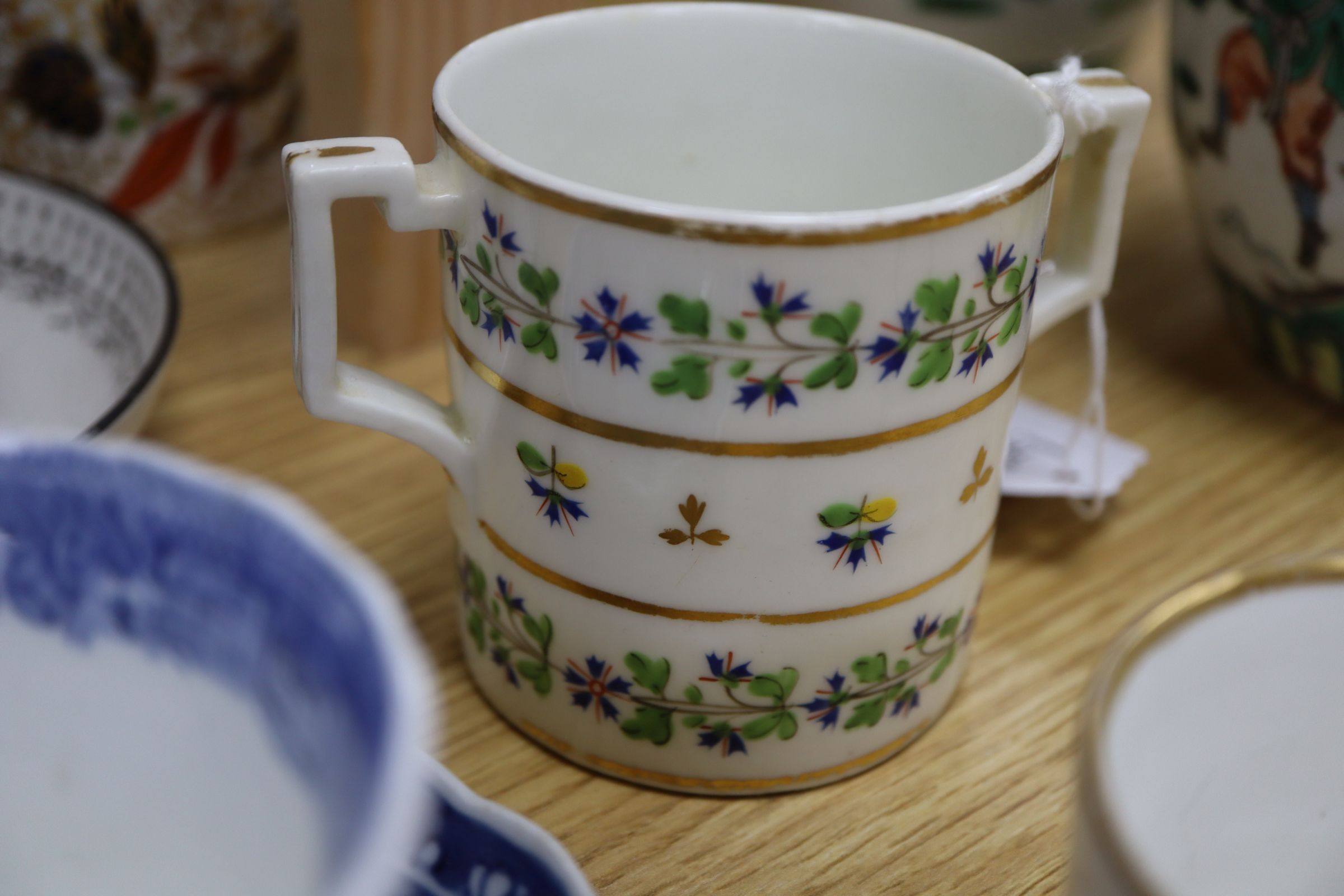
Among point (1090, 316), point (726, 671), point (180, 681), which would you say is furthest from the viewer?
point (1090, 316)

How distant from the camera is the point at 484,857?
25cm

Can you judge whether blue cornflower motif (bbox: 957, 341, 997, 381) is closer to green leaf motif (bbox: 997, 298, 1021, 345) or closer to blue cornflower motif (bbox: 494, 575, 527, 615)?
green leaf motif (bbox: 997, 298, 1021, 345)

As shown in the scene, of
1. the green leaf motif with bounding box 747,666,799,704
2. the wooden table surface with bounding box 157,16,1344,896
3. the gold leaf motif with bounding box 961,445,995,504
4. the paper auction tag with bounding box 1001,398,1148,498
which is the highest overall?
the gold leaf motif with bounding box 961,445,995,504

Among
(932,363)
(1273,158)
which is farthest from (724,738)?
(1273,158)

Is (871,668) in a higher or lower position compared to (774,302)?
lower

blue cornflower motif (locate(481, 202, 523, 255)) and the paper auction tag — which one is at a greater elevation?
blue cornflower motif (locate(481, 202, 523, 255))

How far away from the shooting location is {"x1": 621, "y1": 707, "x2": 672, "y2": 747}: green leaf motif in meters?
0.32

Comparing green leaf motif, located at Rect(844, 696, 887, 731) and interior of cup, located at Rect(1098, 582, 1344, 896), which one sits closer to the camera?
interior of cup, located at Rect(1098, 582, 1344, 896)

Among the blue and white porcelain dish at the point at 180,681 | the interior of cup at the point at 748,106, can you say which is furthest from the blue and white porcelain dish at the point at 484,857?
the interior of cup at the point at 748,106

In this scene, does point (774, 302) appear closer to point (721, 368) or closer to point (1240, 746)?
point (721, 368)

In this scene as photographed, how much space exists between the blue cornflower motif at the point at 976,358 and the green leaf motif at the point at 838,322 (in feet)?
0.11

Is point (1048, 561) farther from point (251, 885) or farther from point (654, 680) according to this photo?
point (251, 885)

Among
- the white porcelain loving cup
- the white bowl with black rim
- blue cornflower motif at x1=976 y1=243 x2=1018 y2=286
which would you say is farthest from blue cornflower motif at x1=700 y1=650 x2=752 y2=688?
the white bowl with black rim

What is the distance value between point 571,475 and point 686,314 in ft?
0.17
